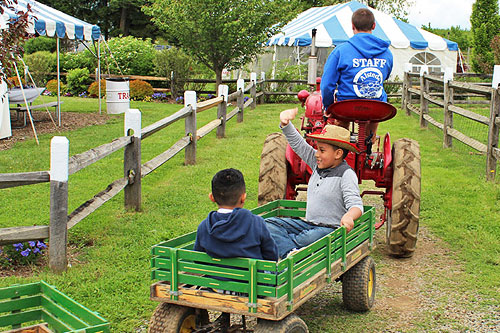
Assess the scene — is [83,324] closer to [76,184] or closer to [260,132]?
[76,184]

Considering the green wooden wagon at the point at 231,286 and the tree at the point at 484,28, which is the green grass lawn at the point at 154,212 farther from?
the tree at the point at 484,28

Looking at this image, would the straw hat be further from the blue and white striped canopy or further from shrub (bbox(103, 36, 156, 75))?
Result: shrub (bbox(103, 36, 156, 75))

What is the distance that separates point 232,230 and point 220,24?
17.1 metres

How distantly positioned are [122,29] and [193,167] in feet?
139

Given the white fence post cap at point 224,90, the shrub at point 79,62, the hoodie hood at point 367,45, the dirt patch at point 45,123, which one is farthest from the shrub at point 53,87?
the hoodie hood at point 367,45

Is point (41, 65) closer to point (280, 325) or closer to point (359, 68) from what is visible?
point (359, 68)

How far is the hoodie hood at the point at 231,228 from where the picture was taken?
3676 millimetres

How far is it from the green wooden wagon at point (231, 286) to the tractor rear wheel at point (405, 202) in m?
1.77

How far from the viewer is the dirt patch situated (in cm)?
1313

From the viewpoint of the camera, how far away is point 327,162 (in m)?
4.93

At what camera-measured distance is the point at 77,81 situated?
81.3 feet

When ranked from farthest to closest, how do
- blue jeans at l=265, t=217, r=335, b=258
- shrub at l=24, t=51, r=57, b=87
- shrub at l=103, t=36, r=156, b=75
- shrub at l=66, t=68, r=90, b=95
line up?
1. shrub at l=24, t=51, r=57, b=87
2. shrub at l=103, t=36, r=156, b=75
3. shrub at l=66, t=68, r=90, b=95
4. blue jeans at l=265, t=217, r=335, b=258

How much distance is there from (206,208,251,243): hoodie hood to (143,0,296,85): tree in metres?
16.8

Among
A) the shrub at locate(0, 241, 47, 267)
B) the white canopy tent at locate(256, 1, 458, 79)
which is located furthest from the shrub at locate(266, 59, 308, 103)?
the shrub at locate(0, 241, 47, 267)
